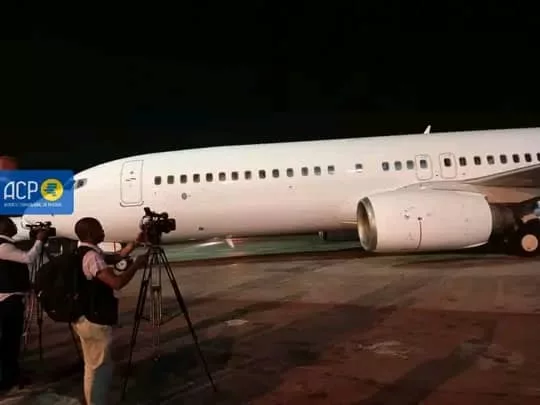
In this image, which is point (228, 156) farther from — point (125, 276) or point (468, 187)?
point (125, 276)

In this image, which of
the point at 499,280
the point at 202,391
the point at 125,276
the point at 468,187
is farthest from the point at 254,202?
the point at 125,276

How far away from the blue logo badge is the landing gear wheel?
10121 mm

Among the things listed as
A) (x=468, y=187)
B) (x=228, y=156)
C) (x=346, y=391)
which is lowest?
(x=346, y=391)

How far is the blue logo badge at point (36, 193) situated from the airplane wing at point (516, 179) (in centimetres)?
951

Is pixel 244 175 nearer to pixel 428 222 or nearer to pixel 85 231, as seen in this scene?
pixel 428 222

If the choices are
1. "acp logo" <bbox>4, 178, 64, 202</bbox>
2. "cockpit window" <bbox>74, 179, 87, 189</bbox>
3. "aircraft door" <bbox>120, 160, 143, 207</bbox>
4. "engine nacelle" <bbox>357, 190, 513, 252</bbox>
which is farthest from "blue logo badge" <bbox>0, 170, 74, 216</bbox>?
"engine nacelle" <bbox>357, 190, 513, 252</bbox>

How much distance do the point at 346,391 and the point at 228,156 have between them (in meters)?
10.0

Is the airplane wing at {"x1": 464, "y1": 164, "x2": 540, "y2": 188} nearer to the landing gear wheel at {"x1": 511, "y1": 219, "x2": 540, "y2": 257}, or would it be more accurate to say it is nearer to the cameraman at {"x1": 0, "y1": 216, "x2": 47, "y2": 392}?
the landing gear wheel at {"x1": 511, "y1": 219, "x2": 540, "y2": 257}

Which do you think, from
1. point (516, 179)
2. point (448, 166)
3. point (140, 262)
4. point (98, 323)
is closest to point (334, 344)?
point (140, 262)

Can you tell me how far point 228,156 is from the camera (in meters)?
14.6

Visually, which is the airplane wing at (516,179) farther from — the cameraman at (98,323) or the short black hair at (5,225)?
the cameraman at (98,323)

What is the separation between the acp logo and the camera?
48.8 feet

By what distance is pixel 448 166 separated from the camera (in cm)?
1440

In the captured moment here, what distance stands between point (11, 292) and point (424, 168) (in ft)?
35.8
